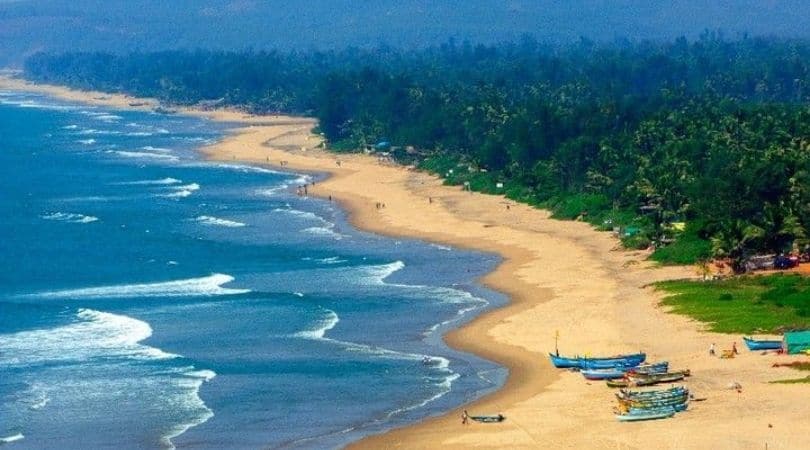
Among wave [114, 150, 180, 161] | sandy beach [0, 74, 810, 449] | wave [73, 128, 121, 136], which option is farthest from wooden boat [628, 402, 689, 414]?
wave [73, 128, 121, 136]

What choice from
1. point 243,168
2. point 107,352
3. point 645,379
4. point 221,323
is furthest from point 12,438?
point 243,168

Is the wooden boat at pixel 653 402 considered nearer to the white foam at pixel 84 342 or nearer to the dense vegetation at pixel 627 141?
the white foam at pixel 84 342

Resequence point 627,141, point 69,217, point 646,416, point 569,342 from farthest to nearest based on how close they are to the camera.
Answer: point 69,217 < point 627,141 < point 569,342 < point 646,416

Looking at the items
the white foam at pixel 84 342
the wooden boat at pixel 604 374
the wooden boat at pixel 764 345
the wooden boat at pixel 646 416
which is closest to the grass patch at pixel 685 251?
the wooden boat at pixel 764 345

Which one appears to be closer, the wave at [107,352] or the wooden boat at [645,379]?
the wooden boat at [645,379]

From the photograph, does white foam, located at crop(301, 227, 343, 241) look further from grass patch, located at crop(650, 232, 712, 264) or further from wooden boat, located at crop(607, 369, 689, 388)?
wooden boat, located at crop(607, 369, 689, 388)

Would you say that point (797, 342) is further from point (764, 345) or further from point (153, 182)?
point (153, 182)
